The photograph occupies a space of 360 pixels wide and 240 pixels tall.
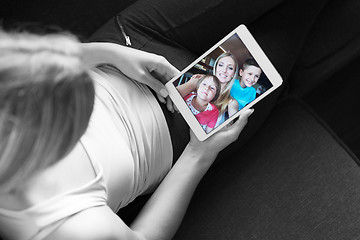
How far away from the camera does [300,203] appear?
3.31 ft

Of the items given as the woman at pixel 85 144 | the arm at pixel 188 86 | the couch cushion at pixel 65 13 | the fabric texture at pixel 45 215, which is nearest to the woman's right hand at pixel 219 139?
the woman at pixel 85 144

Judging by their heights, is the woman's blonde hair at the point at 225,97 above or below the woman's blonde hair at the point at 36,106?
below

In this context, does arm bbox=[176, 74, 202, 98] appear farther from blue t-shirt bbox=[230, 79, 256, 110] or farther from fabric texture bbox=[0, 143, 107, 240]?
fabric texture bbox=[0, 143, 107, 240]

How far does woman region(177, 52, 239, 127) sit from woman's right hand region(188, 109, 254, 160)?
23mm

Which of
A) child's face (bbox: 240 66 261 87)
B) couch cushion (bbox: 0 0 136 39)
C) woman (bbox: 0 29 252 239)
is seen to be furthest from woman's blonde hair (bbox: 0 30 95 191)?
couch cushion (bbox: 0 0 136 39)

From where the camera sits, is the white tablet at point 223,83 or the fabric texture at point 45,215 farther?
the white tablet at point 223,83

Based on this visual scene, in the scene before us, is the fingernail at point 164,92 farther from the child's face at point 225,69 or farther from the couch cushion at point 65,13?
the couch cushion at point 65,13

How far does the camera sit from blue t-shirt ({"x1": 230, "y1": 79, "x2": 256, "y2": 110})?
0.93 m

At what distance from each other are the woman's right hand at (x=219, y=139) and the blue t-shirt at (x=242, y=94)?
21mm

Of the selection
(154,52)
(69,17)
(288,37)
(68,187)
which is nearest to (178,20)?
(154,52)

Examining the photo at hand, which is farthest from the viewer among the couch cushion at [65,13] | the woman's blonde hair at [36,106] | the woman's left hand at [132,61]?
the couch cushion at [65,13]

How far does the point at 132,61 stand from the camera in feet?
3.02

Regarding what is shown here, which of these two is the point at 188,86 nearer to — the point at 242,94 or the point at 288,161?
the point at 242,94

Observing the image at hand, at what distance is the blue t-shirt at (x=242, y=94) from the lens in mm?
928
